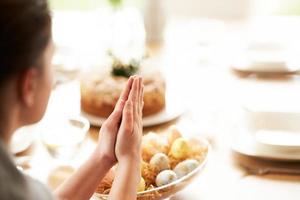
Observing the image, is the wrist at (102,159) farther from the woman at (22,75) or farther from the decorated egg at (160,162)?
the woman at (22,75)

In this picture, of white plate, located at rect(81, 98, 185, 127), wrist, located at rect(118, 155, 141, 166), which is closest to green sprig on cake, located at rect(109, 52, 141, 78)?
white plate, located at rect(81, 98, 185, 127)

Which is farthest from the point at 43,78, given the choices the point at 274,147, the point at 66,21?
the point at 66,21

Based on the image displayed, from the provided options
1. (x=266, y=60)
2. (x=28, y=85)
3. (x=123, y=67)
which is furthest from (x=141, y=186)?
(x=266, y=60)

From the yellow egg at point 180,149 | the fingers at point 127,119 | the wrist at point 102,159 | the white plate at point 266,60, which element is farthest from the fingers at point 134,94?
the white plate at point 266,60

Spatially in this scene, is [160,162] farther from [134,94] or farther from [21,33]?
[21,33]

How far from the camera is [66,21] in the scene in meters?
2.77

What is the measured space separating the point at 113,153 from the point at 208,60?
1066 millimetres

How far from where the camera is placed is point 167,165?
4.22 ft

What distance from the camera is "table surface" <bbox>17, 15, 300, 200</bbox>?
130 centimetres

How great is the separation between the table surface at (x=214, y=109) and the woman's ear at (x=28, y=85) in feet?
1.75

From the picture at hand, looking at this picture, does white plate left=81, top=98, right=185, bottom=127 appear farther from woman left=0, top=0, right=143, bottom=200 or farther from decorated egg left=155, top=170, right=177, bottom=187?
woman left=0, top=0, right=143, bottom=200

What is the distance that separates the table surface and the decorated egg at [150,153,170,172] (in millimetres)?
70

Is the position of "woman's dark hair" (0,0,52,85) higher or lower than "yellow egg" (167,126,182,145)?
higher

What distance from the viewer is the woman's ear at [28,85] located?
2.66 feet
